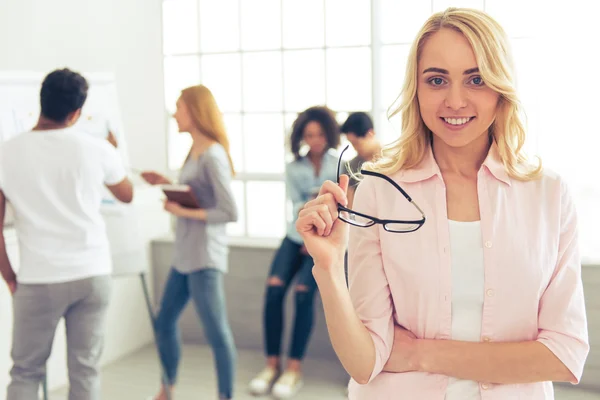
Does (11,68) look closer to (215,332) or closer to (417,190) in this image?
(215,332)

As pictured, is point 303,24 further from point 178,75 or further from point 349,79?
point 178,75

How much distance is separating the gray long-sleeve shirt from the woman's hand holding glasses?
2.05 metres

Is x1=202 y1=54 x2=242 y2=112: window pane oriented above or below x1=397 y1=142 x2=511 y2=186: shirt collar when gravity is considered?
above

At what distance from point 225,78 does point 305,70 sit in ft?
1.94

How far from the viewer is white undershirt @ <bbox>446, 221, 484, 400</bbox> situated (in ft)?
4.10

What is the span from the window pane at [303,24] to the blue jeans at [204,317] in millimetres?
1882

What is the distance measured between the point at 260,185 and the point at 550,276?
3.58 metres

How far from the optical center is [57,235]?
8.99ft

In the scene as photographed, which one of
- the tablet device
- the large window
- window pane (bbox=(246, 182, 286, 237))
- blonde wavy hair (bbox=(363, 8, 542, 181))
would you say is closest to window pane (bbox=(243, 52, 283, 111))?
the large window

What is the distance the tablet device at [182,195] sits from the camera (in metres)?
3.21

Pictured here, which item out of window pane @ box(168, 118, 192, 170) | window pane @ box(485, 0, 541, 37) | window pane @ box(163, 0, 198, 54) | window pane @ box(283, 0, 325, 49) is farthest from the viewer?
window pane @ box(168, 118, 192, 170)

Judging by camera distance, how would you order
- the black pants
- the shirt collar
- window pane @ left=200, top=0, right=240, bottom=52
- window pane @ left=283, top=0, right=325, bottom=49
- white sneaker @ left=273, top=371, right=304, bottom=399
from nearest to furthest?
the shirt collar
white sneaker @ left=273, top=371, right=304, bottom=399
the black pants
window pane @ left=283, top=0, right=325, bottom=49
window pane @ left=200, top=0, right=240, bottom=52

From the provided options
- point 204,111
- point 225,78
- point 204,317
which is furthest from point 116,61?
point 204,317

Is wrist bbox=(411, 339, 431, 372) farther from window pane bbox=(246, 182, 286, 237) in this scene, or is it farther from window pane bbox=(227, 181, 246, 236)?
window pane bbox=(227, 181, 246, 236)
